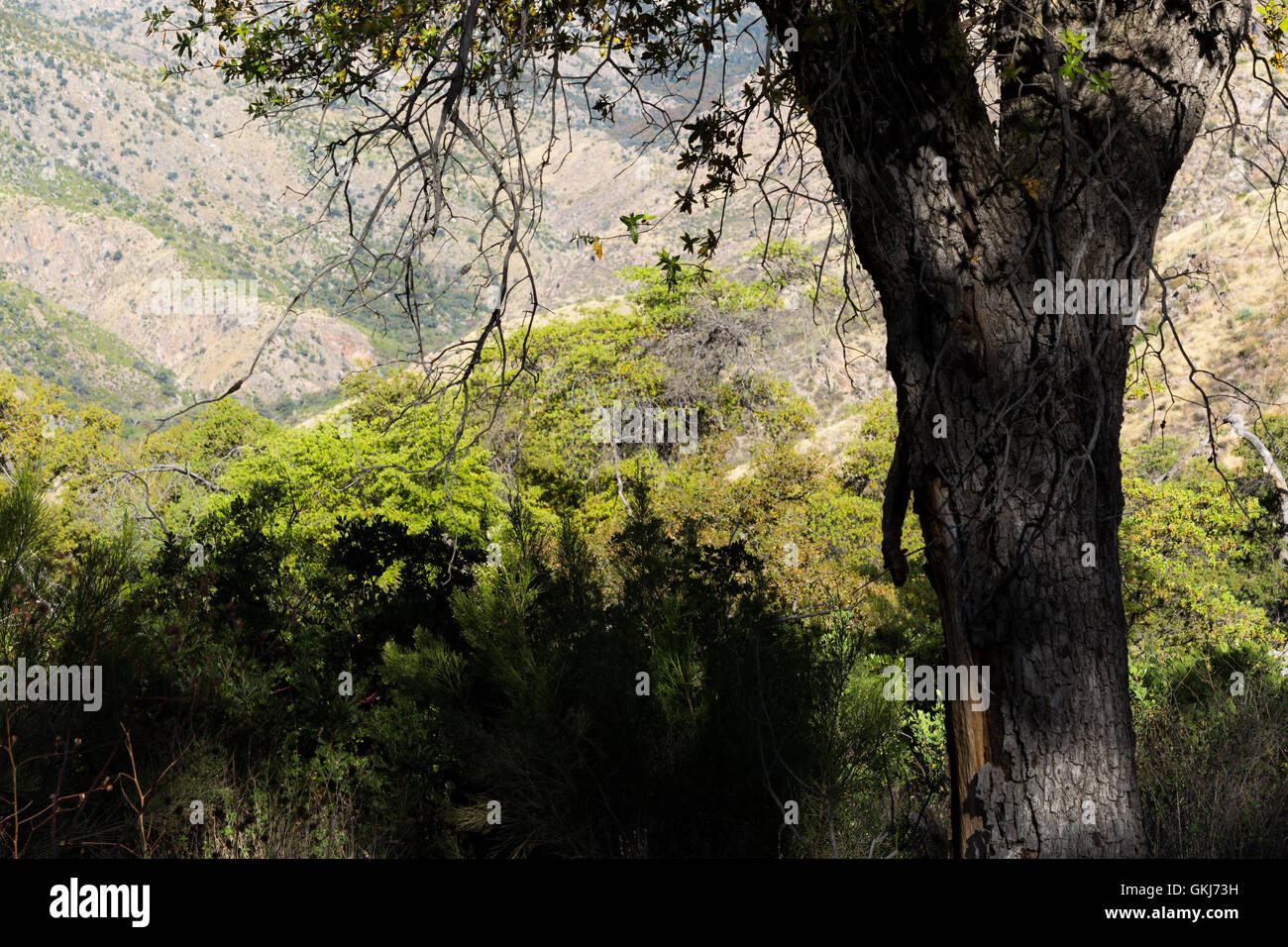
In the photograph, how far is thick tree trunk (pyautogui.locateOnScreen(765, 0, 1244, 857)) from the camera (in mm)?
2191

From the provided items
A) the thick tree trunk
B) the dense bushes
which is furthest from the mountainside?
the thick tree trunk

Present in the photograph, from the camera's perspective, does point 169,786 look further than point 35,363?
No

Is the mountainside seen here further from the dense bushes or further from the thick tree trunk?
the thick tree trunk

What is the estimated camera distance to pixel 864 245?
241 cm

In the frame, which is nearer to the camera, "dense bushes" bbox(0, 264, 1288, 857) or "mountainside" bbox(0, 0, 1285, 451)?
"dense bushes" bbox(0, 264, 1288, 857)

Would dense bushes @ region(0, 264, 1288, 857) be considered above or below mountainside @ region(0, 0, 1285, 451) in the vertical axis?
below

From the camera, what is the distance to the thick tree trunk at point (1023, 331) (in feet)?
7.19

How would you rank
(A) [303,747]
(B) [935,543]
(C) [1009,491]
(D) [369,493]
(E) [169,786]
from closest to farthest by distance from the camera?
(C) [1009,491], (B) [935,543], (E) [169,786], (A) [303,747], (D) [369,493]

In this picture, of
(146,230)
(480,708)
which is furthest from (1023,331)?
(146,230)

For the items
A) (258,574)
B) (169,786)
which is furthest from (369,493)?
(169,786)

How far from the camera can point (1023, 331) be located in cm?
227

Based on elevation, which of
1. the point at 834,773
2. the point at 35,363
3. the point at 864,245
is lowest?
the point at 834,773
